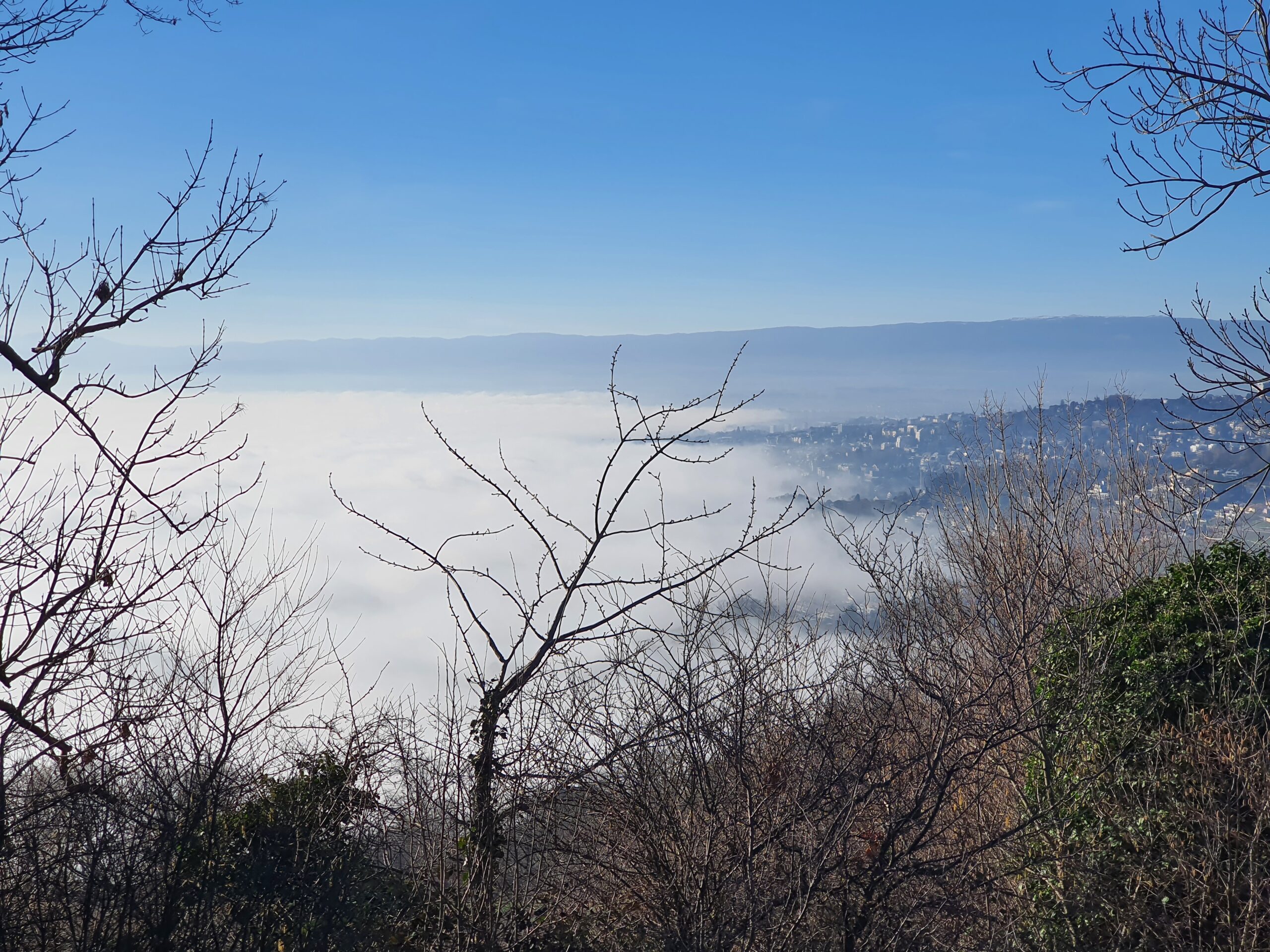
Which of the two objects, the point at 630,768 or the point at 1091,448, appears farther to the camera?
the point at 1091,448

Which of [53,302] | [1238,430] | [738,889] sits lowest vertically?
[738,889]

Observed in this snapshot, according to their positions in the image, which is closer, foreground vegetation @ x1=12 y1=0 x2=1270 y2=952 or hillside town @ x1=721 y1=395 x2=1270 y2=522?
foreground vegetation @ x1=12 y1=0 x2=1270 y2=952

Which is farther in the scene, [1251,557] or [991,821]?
[991,821]

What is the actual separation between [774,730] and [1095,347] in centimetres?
21245

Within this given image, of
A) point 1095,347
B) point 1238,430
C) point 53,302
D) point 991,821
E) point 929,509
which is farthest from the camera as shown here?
point 1095,347

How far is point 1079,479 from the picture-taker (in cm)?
1578

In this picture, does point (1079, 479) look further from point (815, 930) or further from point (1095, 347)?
point (1095, 347)

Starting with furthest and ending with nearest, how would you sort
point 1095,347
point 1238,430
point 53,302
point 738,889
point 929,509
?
1. point 1095,347
2. point 929,509
3. point 1238,430
4. point 53,302
5. point 738,889

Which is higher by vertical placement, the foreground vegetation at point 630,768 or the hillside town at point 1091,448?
the hillside town at point 1091,448

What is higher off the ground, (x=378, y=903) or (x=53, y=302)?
(x=53, y=302)

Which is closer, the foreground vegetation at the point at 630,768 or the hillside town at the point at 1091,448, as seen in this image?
the foreground vegetation at the point at 630,768

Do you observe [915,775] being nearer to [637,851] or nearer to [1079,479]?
[637,851]

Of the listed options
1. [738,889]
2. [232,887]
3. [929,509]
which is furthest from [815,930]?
[929,509]

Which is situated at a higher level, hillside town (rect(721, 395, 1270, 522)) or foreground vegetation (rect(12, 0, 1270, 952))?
hillside town (rect(721, 395, 1270, 522))
